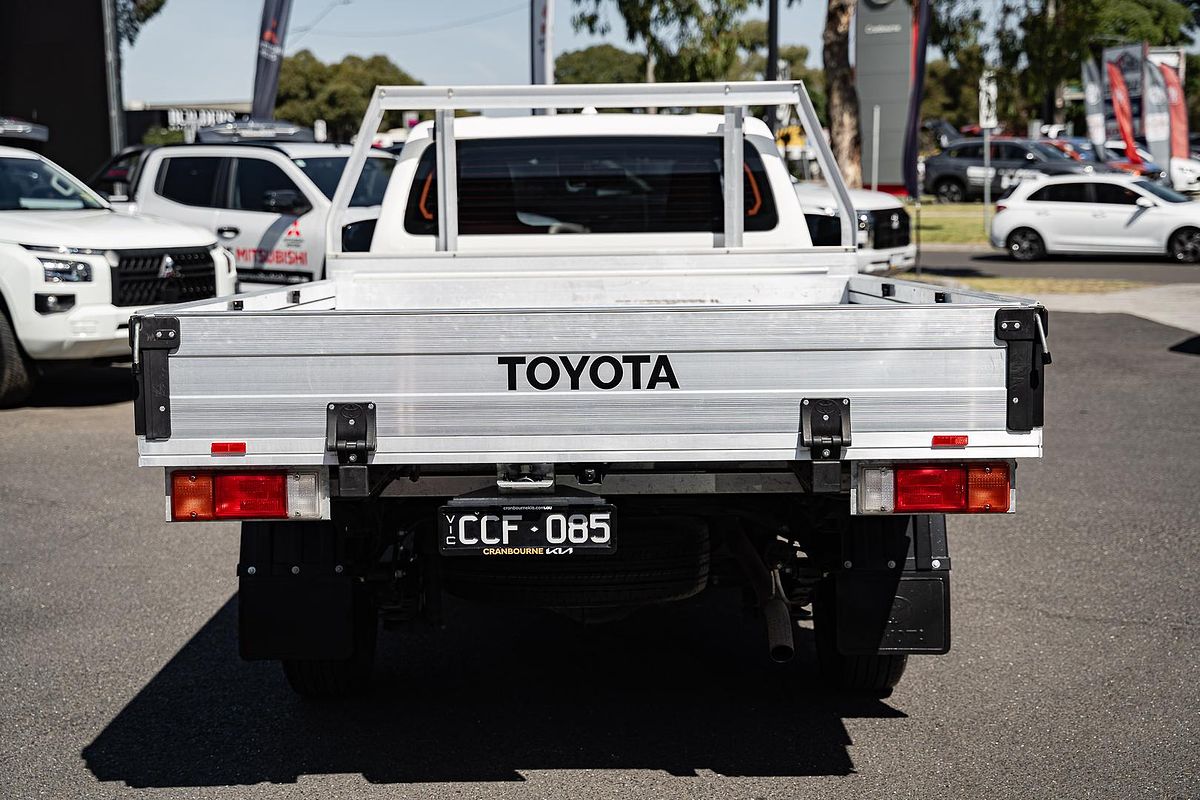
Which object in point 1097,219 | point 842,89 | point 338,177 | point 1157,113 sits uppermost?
point 1157,113

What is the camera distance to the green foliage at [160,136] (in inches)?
1957

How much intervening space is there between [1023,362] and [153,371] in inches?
85.4

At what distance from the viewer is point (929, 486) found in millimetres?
3682

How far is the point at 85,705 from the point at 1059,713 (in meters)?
3.19

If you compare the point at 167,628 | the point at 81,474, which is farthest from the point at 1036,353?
the point at 81,474

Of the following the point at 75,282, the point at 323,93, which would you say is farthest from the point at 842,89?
the point at 323,93

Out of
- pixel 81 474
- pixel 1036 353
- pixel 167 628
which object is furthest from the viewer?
pixel 81 474

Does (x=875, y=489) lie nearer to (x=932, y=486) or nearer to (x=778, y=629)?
(x=932, y=486)

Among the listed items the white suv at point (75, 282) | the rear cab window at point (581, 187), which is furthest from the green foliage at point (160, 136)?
the rear cab window at point (581, 187)

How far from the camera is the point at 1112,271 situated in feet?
70.6

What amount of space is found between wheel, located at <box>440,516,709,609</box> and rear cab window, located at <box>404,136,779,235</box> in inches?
83.2

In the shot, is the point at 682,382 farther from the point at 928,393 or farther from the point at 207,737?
the point at 207,737

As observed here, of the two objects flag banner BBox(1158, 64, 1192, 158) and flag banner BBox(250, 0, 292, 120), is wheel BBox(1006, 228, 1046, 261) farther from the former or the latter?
flag banner BBox(250, 0, 292, 120)

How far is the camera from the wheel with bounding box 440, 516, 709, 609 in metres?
4.23
